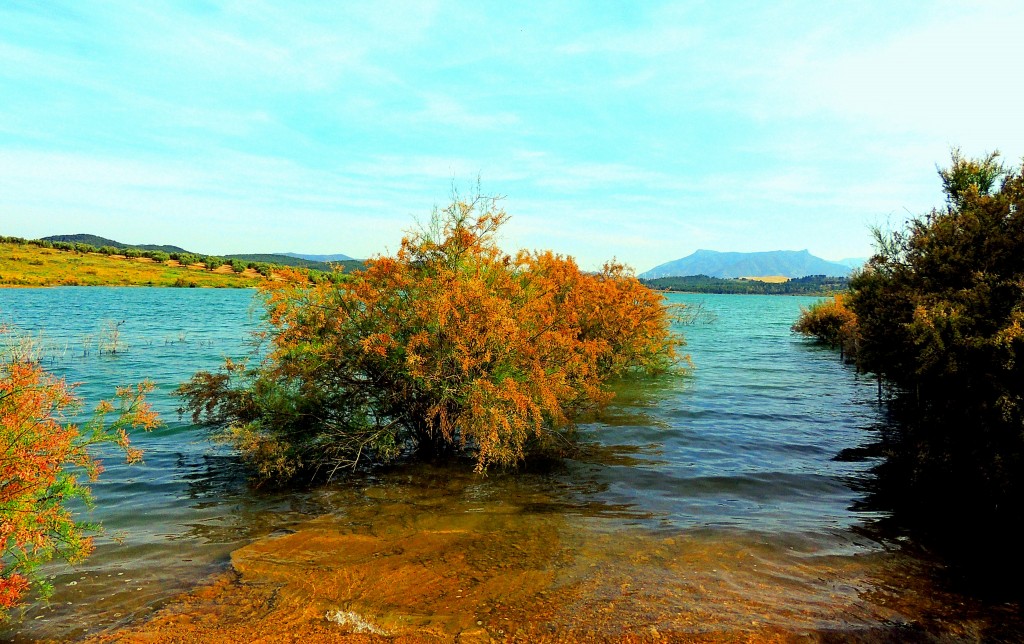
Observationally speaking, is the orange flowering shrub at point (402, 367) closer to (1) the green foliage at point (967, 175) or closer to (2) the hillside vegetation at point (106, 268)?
(1) the green foliage at point (967, 175)

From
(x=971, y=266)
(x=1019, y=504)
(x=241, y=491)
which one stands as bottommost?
(x=241, y=491)

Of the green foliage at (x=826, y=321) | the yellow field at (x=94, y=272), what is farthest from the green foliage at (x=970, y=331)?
the yellow field at (x=94, y=272)

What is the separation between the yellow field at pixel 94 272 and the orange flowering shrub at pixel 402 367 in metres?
91.4

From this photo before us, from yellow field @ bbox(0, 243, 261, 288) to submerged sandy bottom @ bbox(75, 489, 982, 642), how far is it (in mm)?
95723

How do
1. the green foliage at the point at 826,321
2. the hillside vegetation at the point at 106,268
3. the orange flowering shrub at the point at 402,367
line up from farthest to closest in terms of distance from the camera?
the hillside vegetation at the point at 106,268 < the green foliage at the point at 826,321 < the orange flowering shrub at the point at 402,367

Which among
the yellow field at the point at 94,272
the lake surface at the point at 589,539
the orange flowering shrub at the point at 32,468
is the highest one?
the yellow field at the point at 94,272

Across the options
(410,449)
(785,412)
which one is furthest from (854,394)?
(410,449)

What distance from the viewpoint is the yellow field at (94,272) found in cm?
9062

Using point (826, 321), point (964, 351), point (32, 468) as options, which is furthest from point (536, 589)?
point (826, 321)

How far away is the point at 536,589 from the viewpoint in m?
6.65

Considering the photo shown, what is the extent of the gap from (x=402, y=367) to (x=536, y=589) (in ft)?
18.0

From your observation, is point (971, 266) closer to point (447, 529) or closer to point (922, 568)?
point (922, 568)

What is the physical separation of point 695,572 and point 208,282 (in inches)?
4798

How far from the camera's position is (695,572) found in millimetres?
7223
